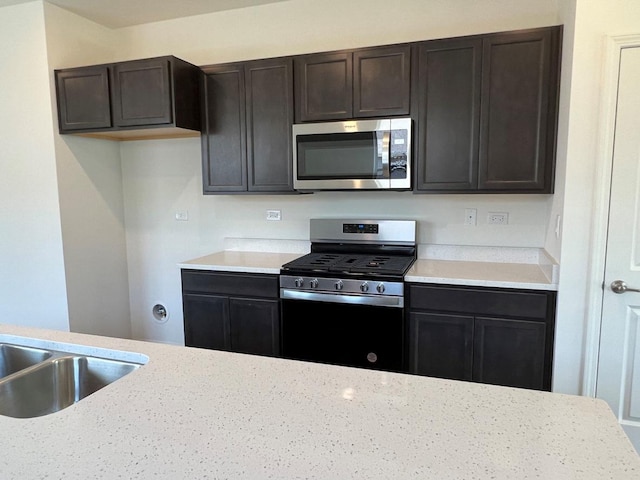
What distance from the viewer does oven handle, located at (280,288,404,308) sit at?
2.53 meters

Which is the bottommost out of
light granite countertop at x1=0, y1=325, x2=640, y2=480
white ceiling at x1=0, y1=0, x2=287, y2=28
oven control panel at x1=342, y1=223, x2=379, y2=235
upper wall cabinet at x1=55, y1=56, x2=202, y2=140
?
light granite countertop at x1=0, y1=325, x2=640, y2=480

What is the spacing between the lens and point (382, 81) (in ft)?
8.92

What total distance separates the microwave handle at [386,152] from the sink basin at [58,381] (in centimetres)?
183

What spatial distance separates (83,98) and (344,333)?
2447 mm

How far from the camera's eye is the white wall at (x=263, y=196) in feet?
9.36

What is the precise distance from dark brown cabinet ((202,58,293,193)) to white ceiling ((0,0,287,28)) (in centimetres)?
53

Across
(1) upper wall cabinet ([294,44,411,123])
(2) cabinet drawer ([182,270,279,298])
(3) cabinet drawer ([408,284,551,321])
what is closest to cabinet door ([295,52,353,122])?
(1) upper wall cabinet ([294,44,411,123])

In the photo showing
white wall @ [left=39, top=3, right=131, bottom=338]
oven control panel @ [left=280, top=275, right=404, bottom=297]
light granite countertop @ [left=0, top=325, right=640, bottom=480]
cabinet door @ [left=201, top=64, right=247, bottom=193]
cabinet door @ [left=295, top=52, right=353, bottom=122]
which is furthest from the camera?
white wall @ [left=39, top=3, right=131, bottom=338]

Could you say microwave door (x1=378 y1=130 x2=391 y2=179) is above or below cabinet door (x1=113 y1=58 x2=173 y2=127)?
below

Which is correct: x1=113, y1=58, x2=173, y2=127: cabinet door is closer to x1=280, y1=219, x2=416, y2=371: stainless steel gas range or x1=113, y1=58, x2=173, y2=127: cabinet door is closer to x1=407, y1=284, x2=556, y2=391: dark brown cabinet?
x1=280, y1=219, x2=416, y2=371: stainless steel gas range

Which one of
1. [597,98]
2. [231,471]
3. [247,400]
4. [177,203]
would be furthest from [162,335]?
[597,98]

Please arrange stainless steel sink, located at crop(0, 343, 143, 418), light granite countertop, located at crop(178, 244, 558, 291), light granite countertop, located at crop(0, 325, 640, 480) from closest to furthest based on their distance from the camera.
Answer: light granite countertop, located at crop(0, 325, 640, 480) → stainless steel sink, located at crop(0, 343, 143, 418) → light granite countertop, located at crop(178, 244, 558, 291)

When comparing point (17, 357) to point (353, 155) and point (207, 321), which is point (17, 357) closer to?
point (207, 321)

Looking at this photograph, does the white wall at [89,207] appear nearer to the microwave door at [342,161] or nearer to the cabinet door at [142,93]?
the cabinet door at [142,93]
